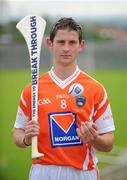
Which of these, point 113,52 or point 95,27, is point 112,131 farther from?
point 113,52

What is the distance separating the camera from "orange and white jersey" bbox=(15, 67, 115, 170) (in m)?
2.42

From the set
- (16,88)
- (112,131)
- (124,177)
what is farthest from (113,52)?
(112,131)

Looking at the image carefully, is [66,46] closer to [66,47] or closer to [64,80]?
[66,47]

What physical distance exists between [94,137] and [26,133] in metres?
0.29

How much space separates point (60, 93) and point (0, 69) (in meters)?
7.13

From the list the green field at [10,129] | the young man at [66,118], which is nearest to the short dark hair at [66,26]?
the young man at [66,118]

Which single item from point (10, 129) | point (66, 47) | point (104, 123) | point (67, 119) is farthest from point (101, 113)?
point (10, 129)

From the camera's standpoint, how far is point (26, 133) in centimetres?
235

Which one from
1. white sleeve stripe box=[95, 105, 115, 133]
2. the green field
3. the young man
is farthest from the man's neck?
the green field

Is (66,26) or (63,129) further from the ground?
(66,26)

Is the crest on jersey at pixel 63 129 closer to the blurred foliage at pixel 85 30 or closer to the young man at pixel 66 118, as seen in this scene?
the young man at pixel 66 118

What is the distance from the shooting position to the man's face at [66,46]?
2422 millimetres

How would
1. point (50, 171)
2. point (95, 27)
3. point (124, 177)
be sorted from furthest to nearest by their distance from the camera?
point (95, 27) → point (124, 177) → point (50, 171)

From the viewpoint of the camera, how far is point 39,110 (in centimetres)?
244
